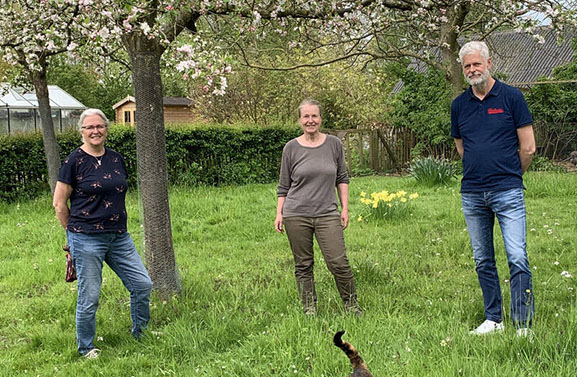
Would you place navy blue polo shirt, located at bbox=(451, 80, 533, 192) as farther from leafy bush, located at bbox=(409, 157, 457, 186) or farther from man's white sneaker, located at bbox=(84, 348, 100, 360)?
leafy bush, located at bbox=(409, 157, 457, 186)

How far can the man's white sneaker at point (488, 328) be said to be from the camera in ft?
11.3

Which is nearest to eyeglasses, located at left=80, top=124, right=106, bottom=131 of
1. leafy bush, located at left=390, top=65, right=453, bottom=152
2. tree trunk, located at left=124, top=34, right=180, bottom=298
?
tree trunk, located at left=124, top=34, right=180, bottom=298

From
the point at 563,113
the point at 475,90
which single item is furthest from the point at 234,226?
the point at 563,113

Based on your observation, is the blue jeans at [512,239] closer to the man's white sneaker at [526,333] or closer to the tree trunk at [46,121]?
the man's white sneaker at [526,333]

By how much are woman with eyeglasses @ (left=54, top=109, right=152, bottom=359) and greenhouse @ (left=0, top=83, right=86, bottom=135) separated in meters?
16.9

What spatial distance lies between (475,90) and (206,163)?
10029 millimetres

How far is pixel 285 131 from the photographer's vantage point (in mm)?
14359

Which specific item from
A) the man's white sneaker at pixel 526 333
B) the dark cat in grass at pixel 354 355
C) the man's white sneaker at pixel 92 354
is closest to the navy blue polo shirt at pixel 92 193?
the man's white sneaker at pixel 92 354

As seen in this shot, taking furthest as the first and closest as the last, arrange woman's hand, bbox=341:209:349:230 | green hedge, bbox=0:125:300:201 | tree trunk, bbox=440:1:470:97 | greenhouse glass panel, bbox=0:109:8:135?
greenhouse glass panel, bbox=0:109:8:135 → green hedge, bbox=0:125:300:201 → tree trunk, bbox=440:1:470:97 → woman's hand, bbox=341:209:349:230

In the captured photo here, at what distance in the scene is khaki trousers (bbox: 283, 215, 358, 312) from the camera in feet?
13.4

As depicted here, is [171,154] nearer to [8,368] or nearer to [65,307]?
[65,307]

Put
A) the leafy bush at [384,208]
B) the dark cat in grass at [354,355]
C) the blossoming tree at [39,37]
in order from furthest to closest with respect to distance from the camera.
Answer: the leafy bush at [384,208] → the blossoming tree at [39,37] → the dark cat in grass at [354,355]

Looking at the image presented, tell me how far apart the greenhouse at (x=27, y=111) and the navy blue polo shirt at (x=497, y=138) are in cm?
1832

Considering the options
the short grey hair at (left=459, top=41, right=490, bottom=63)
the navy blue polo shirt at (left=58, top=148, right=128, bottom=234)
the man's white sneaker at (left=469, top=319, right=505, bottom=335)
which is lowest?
the man's white sneaker at (left=469, top=319, right=505, bottom=335)
